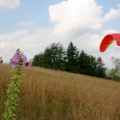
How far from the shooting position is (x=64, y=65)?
63844 mm

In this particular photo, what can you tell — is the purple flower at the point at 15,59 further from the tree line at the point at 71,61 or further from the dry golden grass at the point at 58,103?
the tree line at the point at 71,61

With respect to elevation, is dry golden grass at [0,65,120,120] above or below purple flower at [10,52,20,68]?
below

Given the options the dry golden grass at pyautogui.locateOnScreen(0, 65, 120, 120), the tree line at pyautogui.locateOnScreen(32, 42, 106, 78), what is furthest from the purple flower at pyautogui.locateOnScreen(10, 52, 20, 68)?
the tree line at pyautogui.locateOnScreen(32, 42, 106, 78)

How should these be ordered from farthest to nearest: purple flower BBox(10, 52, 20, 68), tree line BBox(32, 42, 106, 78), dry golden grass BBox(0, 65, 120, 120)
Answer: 1. tree line BBox(32, 42, 106, 78)
2. dry golden grass BBox(0, 65, 120, 120)
3. purple flower BBox(10, 52, 20, 68)

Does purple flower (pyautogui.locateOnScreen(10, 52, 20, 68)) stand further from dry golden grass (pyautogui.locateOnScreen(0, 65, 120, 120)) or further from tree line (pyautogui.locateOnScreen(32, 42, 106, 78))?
tree line (pyautogui.locateOnScreen(32, 42, 106, 78))

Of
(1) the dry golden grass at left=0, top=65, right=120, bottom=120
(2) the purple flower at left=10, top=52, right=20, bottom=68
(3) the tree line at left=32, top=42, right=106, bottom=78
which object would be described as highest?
(3) the tree line at left=32, top=42, right=106, bottom=78

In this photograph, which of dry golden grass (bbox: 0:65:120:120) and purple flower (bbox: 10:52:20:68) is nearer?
purple flower (bbox: 10:52:20:68)

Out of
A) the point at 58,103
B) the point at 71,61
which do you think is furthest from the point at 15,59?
the point at 71,61

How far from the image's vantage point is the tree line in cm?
6262

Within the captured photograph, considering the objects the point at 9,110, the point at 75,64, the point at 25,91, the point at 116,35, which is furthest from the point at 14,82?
the point at 75,64

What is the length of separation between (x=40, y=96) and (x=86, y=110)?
136cm

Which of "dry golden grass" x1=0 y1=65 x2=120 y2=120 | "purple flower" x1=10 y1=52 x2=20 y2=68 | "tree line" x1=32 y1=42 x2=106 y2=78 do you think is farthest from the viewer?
"tree line" x1=32 y1=42 x2=106 y2=78

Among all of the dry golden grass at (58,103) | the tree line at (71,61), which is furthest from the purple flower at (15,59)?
the tree line at (71,61)

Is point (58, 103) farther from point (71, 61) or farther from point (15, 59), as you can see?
point (71, 61)
